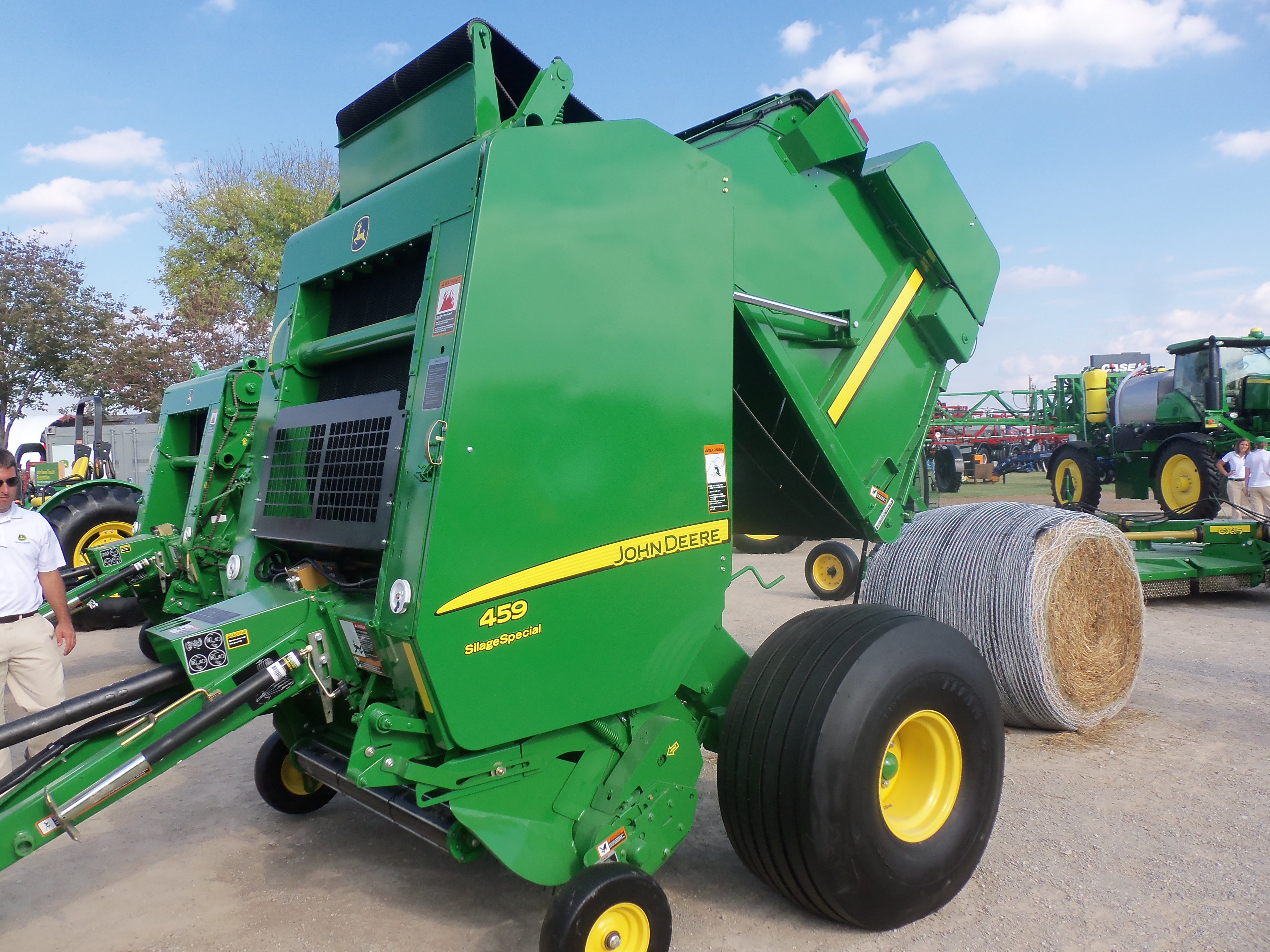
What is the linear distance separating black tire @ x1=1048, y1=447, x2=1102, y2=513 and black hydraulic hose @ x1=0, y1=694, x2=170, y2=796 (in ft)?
54.7

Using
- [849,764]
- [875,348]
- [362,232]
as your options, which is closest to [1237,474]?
[875,348]

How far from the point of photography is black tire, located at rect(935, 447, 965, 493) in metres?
20.1

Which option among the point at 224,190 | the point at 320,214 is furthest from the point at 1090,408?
the point at 224,190

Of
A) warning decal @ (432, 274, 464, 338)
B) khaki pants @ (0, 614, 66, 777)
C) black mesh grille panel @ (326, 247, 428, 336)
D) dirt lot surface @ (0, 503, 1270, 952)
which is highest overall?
black mesh grille panel @ (326, 247, 428, 336)

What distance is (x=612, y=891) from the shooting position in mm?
2609

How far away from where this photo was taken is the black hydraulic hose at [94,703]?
251 centimetres

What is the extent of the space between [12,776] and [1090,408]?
768 inches

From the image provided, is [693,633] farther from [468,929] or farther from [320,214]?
[320,214]

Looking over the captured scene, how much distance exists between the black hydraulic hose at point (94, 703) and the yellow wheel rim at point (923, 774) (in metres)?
2.45

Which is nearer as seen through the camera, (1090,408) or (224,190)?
(1090,408)

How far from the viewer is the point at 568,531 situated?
2.72m

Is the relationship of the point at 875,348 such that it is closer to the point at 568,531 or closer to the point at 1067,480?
the point at 568,531

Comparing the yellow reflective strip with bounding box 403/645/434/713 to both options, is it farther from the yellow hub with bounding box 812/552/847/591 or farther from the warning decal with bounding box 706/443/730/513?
the yellow hub with bounding box 812/552/847/591

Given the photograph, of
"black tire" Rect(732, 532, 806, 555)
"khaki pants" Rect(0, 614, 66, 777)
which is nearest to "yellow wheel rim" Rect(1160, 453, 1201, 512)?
"black tire" Rect(732, 532, 806, 555)
